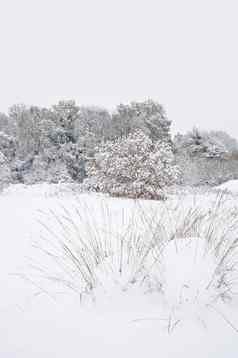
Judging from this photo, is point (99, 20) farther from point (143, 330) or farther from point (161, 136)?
point (143, 330)

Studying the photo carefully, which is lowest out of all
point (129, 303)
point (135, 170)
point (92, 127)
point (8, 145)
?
point (129, 303)

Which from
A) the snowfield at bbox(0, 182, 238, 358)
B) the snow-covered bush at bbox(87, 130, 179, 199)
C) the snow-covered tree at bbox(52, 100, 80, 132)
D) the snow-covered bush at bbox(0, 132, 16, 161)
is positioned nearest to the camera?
the snowfield at bbox(0, 182, 238, 358)

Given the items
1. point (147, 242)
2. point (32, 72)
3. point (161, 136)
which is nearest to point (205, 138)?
point (161, 136)

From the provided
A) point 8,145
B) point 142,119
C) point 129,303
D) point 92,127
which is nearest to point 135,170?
point 129,303

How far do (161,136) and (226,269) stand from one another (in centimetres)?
1501

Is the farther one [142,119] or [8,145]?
[142,119]

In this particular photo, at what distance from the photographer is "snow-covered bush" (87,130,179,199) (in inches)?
250

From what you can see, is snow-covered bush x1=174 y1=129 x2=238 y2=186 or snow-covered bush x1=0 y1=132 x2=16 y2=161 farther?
snow-covered bush x1=174 y1=129 x2=238 y2=186

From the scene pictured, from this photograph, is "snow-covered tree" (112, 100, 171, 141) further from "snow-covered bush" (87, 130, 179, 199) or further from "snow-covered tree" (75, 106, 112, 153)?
"snow-covered bush" (87, 130, 179, 199)

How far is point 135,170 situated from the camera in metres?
6.49

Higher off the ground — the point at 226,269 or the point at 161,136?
the point at 161,136

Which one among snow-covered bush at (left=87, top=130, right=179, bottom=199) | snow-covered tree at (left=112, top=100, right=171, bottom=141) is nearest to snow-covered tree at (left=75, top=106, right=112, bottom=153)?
snow-covered tree at (left=112, top=100, right=171, bottom=141)

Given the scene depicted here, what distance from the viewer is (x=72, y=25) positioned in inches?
573

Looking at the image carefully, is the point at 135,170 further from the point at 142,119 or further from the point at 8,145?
the point at 8,145
